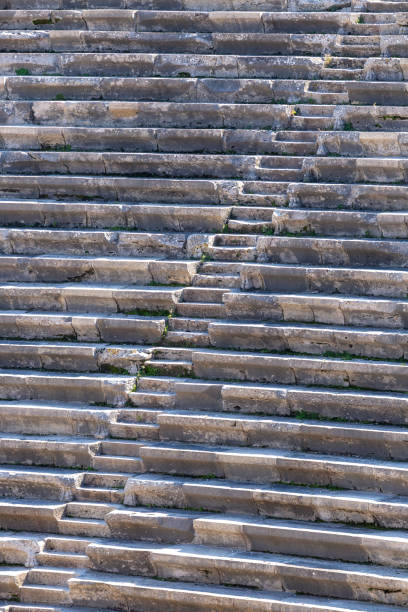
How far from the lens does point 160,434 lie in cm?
909

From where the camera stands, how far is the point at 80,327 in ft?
32.9

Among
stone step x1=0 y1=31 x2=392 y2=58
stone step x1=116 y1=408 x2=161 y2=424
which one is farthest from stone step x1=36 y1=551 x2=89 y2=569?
stone step x1=0 y1=31 x2=392 y2=58

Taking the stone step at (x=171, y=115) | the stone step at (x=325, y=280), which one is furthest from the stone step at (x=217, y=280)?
the stone step at (x=171, y=115)

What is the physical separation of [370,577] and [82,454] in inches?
99.2

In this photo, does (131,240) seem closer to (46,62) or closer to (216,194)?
(216,194)

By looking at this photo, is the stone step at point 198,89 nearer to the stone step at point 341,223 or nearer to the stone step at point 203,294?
the stone step at point 341,223

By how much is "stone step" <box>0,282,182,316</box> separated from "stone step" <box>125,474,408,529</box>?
158 centimetres

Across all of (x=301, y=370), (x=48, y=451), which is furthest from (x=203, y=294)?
(x=48, y=451)

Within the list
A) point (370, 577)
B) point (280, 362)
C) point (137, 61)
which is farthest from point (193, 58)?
point (370, 577)

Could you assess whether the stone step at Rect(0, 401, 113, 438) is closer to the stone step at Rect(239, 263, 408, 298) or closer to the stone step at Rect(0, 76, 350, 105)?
the stone step at Rect(239, 263, 408, 298)

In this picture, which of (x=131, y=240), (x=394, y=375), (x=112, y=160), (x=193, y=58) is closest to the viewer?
(x=394, y=375)

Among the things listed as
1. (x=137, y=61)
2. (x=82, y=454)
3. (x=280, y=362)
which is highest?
(x=137, y=61)

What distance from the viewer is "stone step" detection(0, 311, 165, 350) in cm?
982

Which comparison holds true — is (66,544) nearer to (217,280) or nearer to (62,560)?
(62,560)
